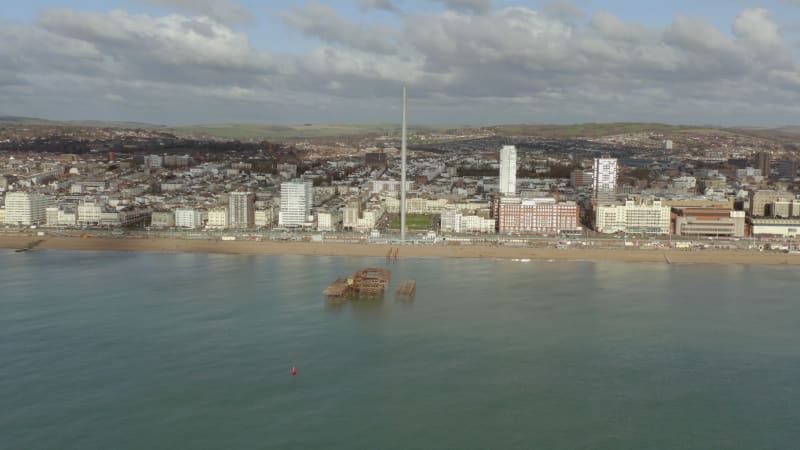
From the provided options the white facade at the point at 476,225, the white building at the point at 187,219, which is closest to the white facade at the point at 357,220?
the white facade at the point at 476,225

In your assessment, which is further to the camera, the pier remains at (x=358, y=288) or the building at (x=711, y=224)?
the building at (x=711, y=224)

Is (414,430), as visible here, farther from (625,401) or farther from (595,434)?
(625,401)

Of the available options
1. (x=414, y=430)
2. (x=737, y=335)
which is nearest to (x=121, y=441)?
(x=414, y=430)

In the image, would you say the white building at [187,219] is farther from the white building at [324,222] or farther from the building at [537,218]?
the building at [537,218]

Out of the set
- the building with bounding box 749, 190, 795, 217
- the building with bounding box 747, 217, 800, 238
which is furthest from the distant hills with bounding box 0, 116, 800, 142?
the building with bounding box 747, 217, 800, 238

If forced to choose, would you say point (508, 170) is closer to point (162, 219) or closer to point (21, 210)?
point (162, 219)

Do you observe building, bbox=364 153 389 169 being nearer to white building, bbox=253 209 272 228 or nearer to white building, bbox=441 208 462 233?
white building, bbox=253 209 272 228

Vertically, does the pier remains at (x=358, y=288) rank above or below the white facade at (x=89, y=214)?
below

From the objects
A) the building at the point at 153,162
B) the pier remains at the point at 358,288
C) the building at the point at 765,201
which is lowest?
the pier remains at the point at 358,288

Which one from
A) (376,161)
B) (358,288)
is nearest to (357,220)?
(358,288)
